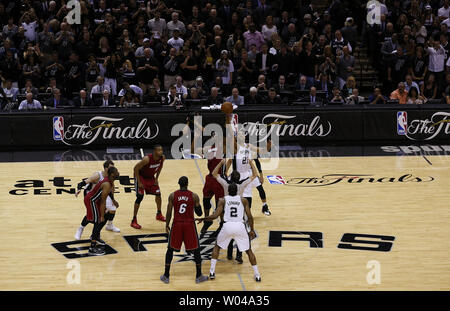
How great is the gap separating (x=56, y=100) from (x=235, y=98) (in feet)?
17.3

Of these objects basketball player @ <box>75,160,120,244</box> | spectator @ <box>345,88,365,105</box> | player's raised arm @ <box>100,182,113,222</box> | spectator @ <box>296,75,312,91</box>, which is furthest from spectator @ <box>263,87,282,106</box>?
player's raised arm @ <box>100,182,113,222</box>

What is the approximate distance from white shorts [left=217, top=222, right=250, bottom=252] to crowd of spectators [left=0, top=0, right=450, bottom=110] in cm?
1051

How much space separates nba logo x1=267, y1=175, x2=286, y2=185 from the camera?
19.4 metres

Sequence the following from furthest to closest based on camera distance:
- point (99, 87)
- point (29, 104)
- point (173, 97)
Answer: point (99, 87) → point (173, 97) → point (29, 104)

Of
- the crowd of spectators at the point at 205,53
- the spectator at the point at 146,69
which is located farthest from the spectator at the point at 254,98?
the spectator at the point at 146,69

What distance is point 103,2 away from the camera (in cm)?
2691

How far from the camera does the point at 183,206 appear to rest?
1303 cm

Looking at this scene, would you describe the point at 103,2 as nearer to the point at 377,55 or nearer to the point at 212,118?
the point at 212,118

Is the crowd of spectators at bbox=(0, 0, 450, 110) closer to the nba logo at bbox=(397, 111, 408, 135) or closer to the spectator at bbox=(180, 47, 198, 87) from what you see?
the spectator at bbox=(180, 47, 198, 87)

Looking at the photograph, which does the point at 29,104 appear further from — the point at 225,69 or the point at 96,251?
the point at 96,251

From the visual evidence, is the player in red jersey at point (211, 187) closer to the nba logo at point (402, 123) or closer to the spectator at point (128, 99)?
the spectator at point (128, 99)

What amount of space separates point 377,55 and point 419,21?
184 centimetres

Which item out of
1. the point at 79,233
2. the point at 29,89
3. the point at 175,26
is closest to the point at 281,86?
the point at 175,26
